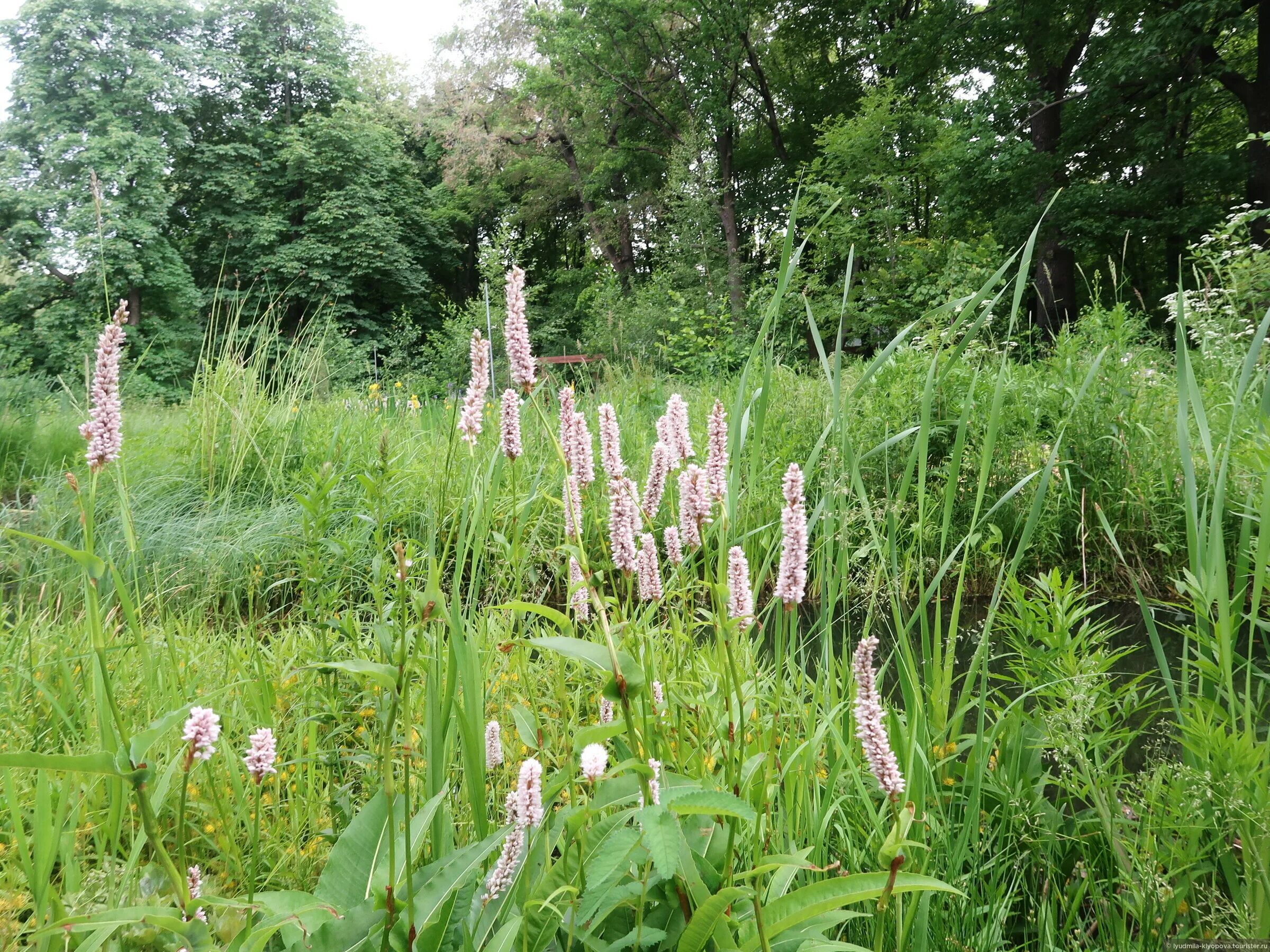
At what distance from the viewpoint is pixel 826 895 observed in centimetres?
73

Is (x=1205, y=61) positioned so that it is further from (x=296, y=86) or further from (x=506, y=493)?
(x=296, y=86)

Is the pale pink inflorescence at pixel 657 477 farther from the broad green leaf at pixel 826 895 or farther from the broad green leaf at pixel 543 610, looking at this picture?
the broad green leaf at pixel 826 895

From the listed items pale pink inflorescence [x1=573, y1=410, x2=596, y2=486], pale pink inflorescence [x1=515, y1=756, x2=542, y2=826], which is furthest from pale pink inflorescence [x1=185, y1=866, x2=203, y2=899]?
pale pink inflorescence [x1=573, y1=410, x2=596, y2=486]

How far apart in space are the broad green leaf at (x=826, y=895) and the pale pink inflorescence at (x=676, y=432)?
22.2 inches

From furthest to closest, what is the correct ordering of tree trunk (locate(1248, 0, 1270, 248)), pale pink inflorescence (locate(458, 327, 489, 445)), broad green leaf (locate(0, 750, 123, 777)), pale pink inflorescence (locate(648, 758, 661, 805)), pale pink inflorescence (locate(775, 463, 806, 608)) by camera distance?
tree trunk (locate(1248, 0, 1270, 248)) < pale pink inflorescence (locate(458, 327, 489, 445)) < pale pink inflorescence (locate(775, 463, 806, 608)) < pale pink inflorescence (locate(648, 758, 661, 805)) < broad green leaf (locate(0, 750, 123, 777))

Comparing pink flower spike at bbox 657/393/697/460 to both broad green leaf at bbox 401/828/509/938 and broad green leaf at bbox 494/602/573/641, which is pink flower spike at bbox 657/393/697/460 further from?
broad green leaf at bbox 401/828/509/938

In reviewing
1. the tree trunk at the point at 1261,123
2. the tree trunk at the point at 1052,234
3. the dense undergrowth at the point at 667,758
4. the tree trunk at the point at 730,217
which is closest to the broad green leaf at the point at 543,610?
the dense undergrowth at the point at 667,758

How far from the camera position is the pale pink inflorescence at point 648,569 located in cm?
95

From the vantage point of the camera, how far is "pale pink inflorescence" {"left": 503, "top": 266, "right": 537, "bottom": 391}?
2.77 feet

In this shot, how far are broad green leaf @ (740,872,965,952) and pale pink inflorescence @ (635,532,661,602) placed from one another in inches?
15.0

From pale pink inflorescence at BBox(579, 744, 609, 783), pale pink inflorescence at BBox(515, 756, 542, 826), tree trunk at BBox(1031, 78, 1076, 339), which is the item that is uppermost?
tree trunk at BBox(1031, 78, 1076, 339)

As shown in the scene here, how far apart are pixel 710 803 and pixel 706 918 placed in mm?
151

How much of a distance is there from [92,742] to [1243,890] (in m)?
2.00

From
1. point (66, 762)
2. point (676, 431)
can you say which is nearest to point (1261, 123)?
point (676, 431)
